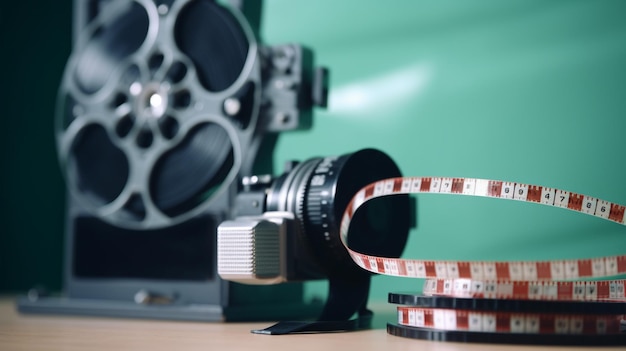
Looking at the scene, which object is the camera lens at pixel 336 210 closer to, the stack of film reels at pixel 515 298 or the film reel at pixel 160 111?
the stack of film reels at pixel 515 298

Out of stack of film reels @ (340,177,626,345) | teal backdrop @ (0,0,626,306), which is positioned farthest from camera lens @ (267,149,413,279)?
teal backdrop @ (0,0,626,306)

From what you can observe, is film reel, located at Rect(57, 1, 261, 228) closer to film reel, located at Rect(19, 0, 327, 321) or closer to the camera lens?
film reel, located at Rect(19, 0, 327, 321)

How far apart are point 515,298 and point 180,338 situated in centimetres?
44

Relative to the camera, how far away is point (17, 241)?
7.52 feet

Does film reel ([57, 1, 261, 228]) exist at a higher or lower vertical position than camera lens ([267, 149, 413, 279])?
higher

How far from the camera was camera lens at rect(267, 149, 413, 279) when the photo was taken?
1161 millimetres

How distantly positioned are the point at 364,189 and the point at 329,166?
8 centimetres

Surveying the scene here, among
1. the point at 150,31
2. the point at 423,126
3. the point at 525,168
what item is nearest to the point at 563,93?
the point at 525,168

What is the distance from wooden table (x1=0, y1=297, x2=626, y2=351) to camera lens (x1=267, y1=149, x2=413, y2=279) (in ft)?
0.41

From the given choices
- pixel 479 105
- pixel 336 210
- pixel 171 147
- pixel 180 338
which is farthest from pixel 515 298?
pixel 171 147

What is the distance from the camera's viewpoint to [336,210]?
3.76ft

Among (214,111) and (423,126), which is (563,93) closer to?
(423,126)

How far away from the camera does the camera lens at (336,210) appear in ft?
3.81

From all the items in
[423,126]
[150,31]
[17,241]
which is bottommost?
[17,241]
